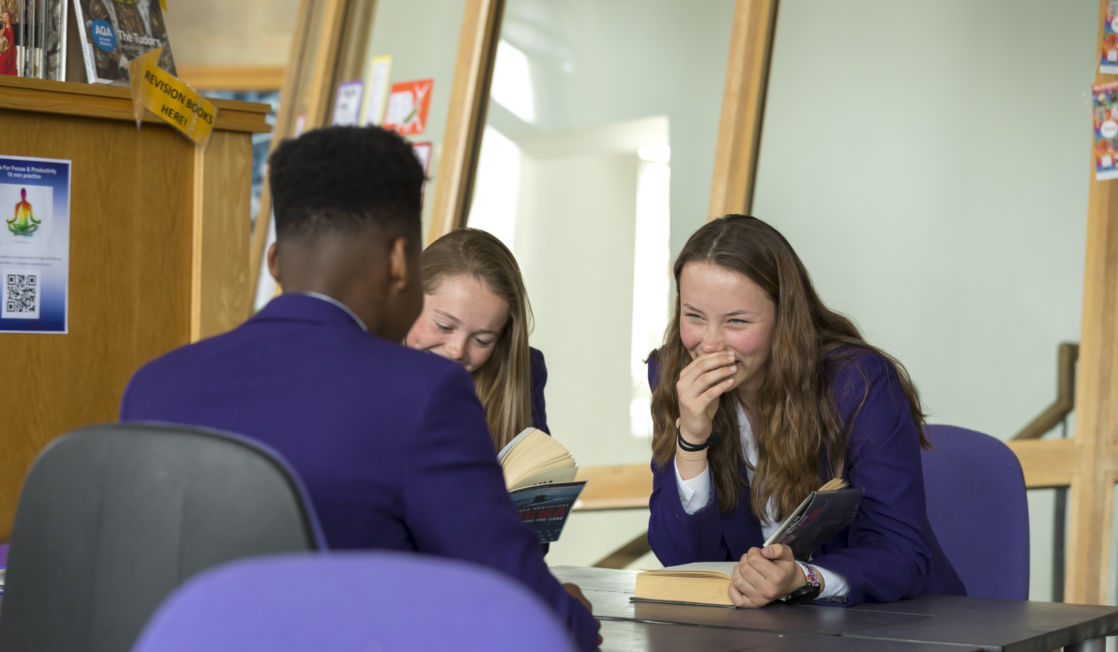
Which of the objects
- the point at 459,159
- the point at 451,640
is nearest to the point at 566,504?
the point at 451,640

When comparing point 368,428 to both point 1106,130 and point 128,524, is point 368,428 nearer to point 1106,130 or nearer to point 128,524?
point 128,524

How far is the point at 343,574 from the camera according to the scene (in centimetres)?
79

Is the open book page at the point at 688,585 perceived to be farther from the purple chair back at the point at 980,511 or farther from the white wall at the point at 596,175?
the white wall at the point at 596,175

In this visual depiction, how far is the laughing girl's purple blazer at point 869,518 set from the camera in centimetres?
202

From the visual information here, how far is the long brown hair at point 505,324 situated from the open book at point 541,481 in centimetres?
56

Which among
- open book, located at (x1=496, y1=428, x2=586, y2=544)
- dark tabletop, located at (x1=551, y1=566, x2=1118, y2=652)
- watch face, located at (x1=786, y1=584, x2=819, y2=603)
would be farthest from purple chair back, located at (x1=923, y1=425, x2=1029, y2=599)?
open book, located at (x1=496, y1=428, x2=586, y2=544)

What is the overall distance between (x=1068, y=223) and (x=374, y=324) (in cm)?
280

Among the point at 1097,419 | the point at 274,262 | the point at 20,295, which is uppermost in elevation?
the point at 274,262

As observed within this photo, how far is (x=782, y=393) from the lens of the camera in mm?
2217

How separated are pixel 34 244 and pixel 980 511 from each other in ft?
5.91

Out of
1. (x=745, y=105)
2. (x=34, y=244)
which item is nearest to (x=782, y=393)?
(x=34, y=244)

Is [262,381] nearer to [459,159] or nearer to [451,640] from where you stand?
[451,640]

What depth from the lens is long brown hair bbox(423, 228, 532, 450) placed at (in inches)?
94.2

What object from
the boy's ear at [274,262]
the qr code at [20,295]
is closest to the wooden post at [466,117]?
the qr code at [20,295]
